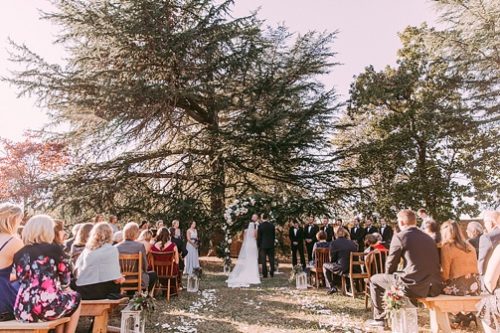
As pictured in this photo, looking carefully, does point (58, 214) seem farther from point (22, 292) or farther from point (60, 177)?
point (22, 292)

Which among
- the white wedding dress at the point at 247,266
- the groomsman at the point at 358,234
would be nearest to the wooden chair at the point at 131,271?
the white wedding dress at the point at 247,266

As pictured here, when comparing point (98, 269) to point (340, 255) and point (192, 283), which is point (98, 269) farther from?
point (340, 255)

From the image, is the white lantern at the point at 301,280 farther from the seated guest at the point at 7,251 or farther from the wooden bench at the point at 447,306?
the seated guest at the point at 7,251

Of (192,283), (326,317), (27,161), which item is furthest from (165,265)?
(27,161)

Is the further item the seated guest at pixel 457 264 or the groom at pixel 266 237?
the groom at pixel 266 237

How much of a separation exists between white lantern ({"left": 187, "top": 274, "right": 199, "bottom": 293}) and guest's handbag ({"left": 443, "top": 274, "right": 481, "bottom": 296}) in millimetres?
5788

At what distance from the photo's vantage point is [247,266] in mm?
11391

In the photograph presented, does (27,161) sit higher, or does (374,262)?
(27,161)

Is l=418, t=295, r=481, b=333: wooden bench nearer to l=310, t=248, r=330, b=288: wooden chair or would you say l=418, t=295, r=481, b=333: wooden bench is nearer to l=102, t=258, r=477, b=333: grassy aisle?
l=102, t=258, r=477, b=333: grassy aisle

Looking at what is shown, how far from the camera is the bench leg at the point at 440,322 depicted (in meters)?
5.00

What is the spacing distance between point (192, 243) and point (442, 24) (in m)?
14.2

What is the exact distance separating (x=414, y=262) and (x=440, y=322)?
80cm

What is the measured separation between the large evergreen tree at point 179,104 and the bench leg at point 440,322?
34.9 feet

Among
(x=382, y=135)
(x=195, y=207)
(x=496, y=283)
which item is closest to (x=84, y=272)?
(x=496, y=283)
